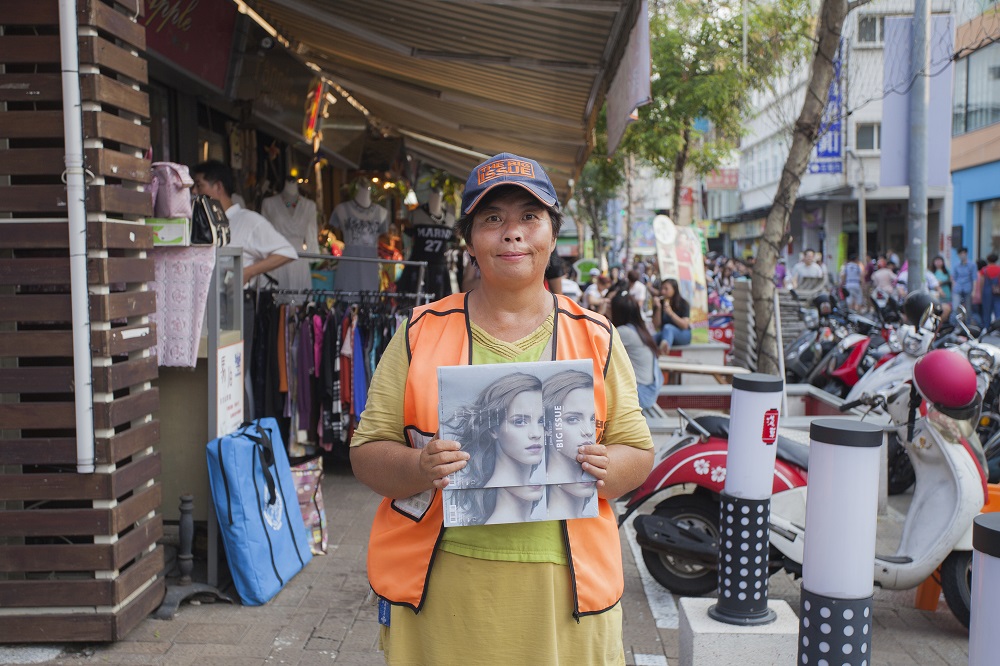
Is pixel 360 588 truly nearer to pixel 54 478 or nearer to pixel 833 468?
pixel 54 478

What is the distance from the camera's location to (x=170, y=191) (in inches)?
164

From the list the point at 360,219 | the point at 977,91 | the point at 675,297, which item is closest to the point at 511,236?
the point at 360,219

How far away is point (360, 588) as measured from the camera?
480 centimetres

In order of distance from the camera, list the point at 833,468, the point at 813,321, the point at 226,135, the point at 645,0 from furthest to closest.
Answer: the point at 813,321, the point at 226,135, the point at 645,0, the point at 833,468

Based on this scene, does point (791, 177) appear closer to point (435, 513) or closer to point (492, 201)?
point (492, 201)

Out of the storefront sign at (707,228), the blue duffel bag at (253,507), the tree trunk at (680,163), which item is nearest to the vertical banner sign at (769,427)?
the blue duffel bag at (253,507)

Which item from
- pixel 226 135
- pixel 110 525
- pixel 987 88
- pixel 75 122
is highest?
pixel 987 88

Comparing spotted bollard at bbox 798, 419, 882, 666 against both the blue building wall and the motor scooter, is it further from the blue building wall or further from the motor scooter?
the blue building wall

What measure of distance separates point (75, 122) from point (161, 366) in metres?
1.41

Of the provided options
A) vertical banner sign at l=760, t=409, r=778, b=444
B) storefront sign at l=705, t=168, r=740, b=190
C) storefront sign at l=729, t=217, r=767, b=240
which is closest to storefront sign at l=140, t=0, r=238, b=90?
vertical banner sign at l=760, t=409, r=778, b=444

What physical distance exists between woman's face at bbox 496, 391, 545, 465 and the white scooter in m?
2.96

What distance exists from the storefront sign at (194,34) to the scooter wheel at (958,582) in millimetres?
5441

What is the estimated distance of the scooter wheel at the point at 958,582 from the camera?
4266 millimetres

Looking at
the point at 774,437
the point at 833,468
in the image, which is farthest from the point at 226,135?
the point at 833,468
